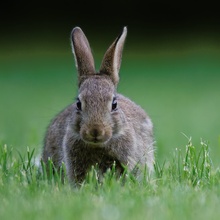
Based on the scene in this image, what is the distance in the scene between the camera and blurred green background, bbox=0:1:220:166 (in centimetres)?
1052

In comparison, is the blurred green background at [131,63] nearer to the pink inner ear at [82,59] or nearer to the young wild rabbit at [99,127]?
the young wild rabbit at [99,127]

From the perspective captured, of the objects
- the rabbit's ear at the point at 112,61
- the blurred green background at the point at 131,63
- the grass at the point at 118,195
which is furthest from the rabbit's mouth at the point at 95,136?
the blurred green background at the point at 131,63

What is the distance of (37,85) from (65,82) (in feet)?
2.31

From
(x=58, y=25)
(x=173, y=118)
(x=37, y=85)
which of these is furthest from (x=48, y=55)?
(x=173, y=118)

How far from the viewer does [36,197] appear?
14.7 ft

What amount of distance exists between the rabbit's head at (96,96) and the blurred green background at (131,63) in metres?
1.83

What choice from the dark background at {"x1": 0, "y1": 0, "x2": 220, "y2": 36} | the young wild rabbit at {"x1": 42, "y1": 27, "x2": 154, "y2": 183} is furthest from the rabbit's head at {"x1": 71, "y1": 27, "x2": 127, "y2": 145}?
the dark background at {"x1": 0, "y1": 0, "x2": 220, "y2": 36}

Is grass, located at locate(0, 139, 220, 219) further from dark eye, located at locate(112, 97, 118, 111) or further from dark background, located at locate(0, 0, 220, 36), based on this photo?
dark background, located at locate(0, 0, 220, 36)

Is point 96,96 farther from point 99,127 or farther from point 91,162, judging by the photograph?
point 91,162

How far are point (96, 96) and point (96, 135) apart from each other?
40cm

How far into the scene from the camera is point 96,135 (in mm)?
5301

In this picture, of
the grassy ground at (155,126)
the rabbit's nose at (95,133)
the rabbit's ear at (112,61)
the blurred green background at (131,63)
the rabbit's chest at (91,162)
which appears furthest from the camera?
the blurred green background at (131,63)

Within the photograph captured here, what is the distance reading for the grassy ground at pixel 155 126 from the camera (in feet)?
13.6

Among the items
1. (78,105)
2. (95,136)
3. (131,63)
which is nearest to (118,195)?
(95,136)
